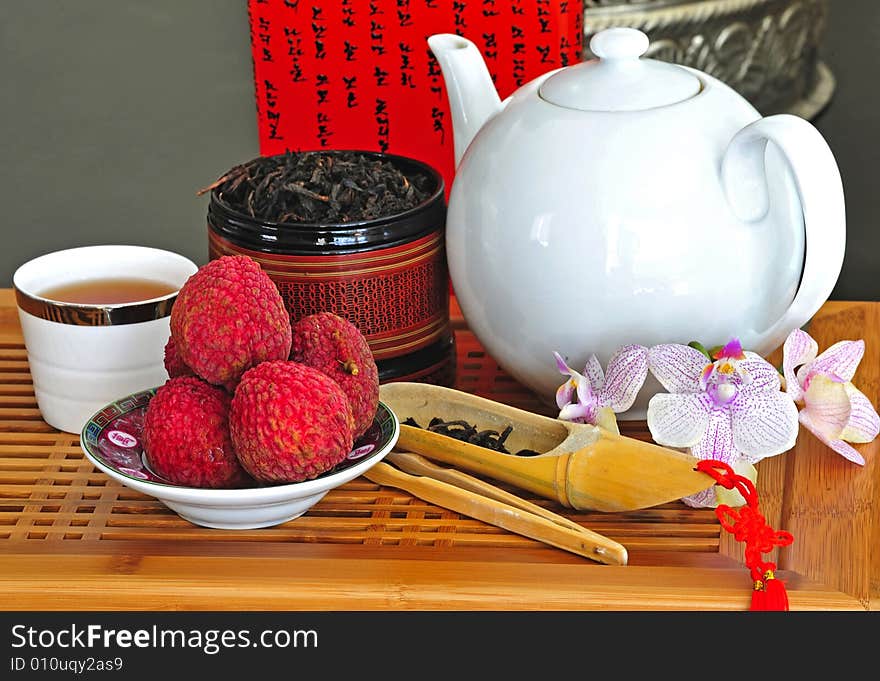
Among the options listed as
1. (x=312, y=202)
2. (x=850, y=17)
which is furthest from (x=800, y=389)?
(x=850, y=17)

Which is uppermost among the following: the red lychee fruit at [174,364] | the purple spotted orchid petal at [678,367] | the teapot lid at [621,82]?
the teapot lid at [621,82]

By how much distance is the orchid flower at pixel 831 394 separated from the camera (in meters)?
0.80

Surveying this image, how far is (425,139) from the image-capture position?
44.1 inches

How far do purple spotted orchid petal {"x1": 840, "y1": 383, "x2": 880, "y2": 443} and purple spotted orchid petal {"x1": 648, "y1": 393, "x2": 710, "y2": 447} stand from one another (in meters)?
0.13

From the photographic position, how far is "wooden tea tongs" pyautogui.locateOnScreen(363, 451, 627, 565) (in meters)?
0.70

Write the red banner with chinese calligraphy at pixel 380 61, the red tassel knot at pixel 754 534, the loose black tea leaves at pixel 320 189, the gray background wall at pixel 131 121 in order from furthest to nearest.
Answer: the gray background wall at pixel 131 121, the red banner with chinese calligraphy at pixel 380 61, the loose black tea leaves at pixel 320 189, the red tassel knot at pixel 754 534

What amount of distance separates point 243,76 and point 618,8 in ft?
3.69

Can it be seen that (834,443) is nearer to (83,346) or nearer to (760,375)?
(760,375)

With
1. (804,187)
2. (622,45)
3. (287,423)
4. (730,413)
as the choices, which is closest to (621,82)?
(622,45)

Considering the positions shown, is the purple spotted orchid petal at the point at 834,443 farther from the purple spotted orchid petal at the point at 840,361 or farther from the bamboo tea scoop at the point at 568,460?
the bamboo tea scoop at the point at 568,460

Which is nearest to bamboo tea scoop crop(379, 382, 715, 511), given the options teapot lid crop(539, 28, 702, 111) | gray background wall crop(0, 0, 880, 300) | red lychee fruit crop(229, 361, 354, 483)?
red lychee fruit crop(229, 361, 354, 483)

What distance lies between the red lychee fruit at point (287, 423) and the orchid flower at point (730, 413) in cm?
22

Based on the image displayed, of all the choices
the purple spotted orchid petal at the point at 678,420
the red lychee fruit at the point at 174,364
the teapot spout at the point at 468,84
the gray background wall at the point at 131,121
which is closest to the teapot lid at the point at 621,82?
the teapot spout at the point at 468,84

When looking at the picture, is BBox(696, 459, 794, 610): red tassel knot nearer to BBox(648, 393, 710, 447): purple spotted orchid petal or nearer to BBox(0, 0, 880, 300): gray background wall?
BBox(648, 393, 710, 447): purple spotted orchid petal
